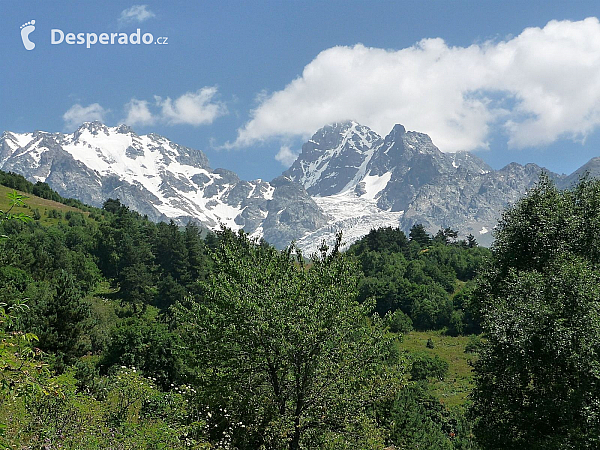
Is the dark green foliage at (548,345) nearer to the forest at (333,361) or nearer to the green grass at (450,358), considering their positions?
the forest at (333,361)

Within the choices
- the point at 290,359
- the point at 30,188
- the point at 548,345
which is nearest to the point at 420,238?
the point at 30,188

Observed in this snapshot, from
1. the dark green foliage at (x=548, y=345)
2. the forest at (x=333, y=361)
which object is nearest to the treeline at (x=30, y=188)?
the forest at (x=333, y=361)

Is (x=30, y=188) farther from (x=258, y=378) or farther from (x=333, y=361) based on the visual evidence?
(x=333, y=361)

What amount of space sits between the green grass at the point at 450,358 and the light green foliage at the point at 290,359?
45.7 m

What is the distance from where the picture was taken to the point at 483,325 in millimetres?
19828

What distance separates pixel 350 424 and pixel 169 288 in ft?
221

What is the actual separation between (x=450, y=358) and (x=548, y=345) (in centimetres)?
7566

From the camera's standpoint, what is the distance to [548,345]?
16.5m

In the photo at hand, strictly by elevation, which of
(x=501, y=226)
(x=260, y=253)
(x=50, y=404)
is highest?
(x=501, y=226)

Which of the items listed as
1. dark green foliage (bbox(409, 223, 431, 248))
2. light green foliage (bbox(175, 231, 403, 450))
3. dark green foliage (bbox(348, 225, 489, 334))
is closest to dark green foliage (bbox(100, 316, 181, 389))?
light green foliage (bbox(175, 231, 403, 450))

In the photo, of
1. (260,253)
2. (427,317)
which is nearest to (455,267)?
(427,317)

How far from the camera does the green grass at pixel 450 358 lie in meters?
65.4

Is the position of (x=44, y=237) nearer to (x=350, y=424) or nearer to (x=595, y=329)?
(x=350, y=424)

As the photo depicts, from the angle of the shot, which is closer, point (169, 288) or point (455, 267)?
point (169, 288)
